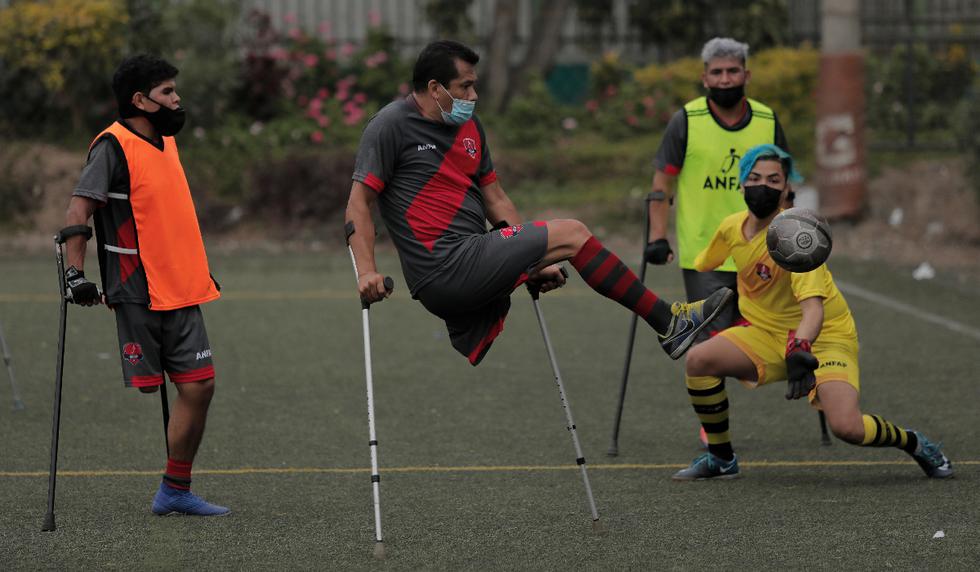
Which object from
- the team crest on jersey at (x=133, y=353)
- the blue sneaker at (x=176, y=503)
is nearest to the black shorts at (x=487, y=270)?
the team crest on jersey at (x=133, y=353)

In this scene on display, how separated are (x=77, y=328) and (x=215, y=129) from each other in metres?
8.25

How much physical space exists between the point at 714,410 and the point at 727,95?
71.9 inches

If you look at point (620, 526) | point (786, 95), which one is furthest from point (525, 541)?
point (786, 95)

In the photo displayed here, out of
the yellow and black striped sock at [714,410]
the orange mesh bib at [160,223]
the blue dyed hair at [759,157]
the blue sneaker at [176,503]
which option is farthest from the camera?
the yellow and black striped sock at [714,410]

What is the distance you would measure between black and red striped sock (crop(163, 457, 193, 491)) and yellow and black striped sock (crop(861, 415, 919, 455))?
3.04 metres

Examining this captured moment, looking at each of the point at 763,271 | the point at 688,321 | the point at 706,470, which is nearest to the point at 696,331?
the point at 688,321

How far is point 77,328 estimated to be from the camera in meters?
12.8

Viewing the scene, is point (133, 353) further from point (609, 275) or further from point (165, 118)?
point (609, 275)

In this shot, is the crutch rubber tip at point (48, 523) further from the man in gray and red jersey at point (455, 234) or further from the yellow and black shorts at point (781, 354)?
the yellow and black shorts at point (781, 354)

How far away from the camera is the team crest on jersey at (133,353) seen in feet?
22.7

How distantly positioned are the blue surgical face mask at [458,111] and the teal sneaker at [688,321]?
1.18m

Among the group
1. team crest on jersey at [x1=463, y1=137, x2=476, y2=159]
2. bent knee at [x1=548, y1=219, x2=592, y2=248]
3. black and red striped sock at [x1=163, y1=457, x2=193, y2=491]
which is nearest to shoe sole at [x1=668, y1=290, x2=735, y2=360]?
bent knee at [x1=548, y1=219, x2=592, y2=248]

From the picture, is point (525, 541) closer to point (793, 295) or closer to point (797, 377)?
point (797, 377)

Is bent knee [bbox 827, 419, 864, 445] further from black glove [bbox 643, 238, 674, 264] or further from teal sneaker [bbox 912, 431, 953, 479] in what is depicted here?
black glove [bbox 643, 238, 674, 264]
